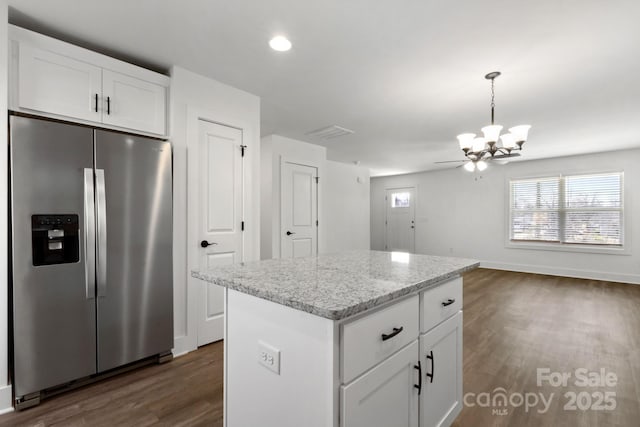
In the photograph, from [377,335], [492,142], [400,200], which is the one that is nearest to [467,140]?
[492,142]

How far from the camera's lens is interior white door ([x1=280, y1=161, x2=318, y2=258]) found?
4785mm

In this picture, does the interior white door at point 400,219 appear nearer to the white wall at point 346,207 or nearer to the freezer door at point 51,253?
the white wall at point 346,207

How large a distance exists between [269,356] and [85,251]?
1.66 meters

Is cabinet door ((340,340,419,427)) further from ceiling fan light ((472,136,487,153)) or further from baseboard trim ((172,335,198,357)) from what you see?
ceiling fan light ((472,136,487,153))

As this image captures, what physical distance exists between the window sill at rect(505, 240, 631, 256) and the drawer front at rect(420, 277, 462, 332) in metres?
5.87

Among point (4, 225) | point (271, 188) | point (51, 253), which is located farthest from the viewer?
point (271, 188)

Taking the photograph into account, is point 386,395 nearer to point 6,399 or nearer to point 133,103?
point 6,399

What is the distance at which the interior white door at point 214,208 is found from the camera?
265 centimetres

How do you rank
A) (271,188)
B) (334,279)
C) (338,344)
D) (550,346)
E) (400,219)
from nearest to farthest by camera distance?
1. (338,344)
2. (334,279)
3. (550,346)
4. (271,188)
5. (400,219)

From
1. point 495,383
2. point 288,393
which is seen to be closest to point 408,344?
point 288,393

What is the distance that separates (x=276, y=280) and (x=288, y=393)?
0.40 metres

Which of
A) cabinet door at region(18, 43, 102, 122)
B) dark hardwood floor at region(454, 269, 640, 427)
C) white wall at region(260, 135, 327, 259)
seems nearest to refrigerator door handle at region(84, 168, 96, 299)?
cabinet door at region(18, 43, 102, 122)

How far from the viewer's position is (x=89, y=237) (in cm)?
197

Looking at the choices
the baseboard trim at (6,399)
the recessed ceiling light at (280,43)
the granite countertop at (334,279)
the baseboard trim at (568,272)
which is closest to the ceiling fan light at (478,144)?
the granite countertop at (334,279)
